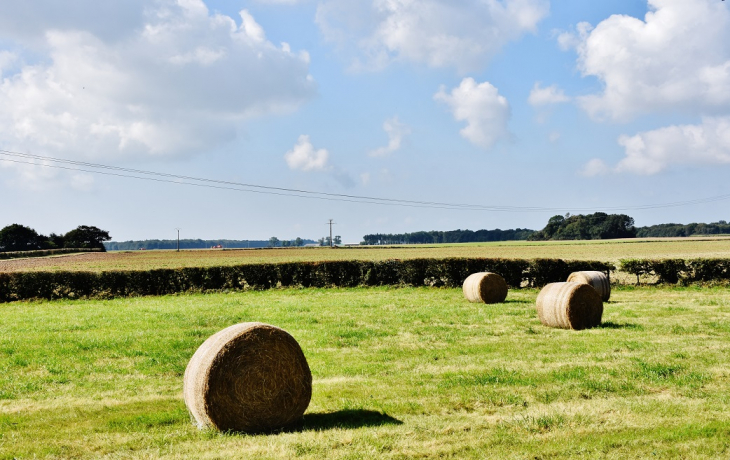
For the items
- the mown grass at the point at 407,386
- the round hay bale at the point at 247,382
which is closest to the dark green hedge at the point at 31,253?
the mown grass at the point at 407,386

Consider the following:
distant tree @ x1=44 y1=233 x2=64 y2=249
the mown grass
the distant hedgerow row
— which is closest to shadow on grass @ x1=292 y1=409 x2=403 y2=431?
the mown grass

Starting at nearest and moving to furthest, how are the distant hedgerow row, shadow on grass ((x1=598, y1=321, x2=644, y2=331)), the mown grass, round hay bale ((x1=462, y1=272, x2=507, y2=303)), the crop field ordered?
the mown grass → shadow on grass ((x1=598, y1=321, x2=644, y2=331)) → round hay bale ((x1=462, y1=272, x2=507, y2=303)) → the distant hedgerow row → the crop field

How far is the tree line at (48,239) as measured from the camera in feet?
365

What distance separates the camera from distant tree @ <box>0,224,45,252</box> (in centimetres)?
11119

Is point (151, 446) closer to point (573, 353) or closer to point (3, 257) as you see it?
point (573, 353)

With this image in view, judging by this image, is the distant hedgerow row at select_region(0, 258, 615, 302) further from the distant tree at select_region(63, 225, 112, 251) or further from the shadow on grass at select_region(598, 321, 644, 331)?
the distant tree at select_region(63, 225, 112, 251)

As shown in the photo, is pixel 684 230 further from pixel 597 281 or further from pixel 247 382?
pixel 247 382

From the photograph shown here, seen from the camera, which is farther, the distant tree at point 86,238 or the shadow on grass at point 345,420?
the distant tree at point 86,238

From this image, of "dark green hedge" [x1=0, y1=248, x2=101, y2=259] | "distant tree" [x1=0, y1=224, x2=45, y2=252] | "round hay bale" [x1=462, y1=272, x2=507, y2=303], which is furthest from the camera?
"distant tree" [x1=0, y1=224, x2=45, y2=252]

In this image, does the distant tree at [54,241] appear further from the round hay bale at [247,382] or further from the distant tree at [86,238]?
the round hay bale at [247,382]

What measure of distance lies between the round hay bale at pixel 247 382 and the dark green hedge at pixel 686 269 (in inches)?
1062

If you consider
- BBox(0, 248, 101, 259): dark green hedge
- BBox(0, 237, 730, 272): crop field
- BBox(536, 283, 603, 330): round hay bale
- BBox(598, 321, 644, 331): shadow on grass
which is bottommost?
BBox(598, 321, 644, 331): shadow on grass

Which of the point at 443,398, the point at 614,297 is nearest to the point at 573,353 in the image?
the point at 443,398

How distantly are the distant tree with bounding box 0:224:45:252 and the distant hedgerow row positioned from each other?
96096 mm
